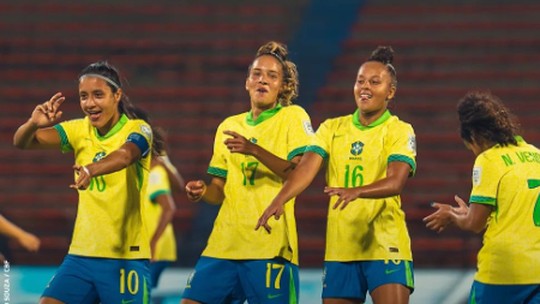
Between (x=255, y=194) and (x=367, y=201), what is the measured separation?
1.86 ft

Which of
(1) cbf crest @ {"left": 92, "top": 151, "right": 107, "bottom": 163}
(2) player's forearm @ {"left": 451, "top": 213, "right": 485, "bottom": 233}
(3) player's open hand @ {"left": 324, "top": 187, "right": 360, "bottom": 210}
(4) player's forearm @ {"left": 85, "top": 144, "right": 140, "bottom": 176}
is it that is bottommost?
(2) player's forearm @ {"left": 451, "top": 213, "right": 485, "bottom": 233}

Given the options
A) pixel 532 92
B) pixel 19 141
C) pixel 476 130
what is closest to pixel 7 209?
pixel 532 92

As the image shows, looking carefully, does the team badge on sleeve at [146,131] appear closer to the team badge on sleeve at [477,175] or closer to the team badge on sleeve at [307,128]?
the team badge on sleeve at [307,128]

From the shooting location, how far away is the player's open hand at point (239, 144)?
5.06m

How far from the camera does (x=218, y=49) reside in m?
15.1

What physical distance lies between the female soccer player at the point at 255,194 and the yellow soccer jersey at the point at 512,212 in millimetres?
924

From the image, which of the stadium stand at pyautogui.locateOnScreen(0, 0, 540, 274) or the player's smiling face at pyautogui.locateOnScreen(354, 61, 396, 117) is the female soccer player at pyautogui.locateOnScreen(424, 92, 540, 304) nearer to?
the player's smiling face at pyautogui.locateOnScreen(354, 61, 396, 117)

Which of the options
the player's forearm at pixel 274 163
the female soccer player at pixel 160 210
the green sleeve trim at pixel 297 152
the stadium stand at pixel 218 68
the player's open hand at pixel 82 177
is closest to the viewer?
the player's open hand at pixel 82 177

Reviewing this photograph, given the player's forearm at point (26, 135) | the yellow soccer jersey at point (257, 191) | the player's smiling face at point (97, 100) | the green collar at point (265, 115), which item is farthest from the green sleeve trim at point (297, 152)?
the player's forearm at point (26, 135)

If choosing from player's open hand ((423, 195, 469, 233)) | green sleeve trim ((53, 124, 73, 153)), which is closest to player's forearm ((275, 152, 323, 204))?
player's open hand ((423, 195, 469, 233))

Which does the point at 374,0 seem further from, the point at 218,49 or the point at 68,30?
the point at 68,30

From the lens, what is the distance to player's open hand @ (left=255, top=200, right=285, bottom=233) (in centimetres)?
501

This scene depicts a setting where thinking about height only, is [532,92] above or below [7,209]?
above

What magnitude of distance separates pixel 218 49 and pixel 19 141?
31.7ft
